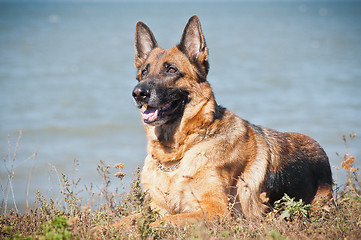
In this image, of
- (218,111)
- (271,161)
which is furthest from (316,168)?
(218,111)

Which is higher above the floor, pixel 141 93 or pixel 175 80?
pixel 175 80

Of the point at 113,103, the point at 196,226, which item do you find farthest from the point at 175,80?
the point at 113,103

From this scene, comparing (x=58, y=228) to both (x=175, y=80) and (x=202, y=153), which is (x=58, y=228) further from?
(x=175, y=80)

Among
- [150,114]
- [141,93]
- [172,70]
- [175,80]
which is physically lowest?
[150,114]

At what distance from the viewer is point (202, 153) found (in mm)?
4801

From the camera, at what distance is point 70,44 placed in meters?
38.9

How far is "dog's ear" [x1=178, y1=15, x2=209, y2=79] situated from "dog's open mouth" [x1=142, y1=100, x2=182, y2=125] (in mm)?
633

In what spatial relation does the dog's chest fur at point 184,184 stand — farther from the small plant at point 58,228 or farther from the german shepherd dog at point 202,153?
the small plant at point 58,228

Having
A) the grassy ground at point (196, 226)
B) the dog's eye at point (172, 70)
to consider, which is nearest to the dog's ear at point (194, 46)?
the dog's eye at point (172, 70)

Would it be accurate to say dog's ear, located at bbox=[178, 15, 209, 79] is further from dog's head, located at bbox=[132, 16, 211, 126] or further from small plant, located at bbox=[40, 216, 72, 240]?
small plant, located at bbox=[40, 216, 72, 240]

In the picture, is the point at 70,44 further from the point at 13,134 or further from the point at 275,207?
the point at 275,207

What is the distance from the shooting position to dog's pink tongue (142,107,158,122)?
5078 millimetres

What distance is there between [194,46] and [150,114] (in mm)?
1110

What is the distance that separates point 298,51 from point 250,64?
8.72 metres
